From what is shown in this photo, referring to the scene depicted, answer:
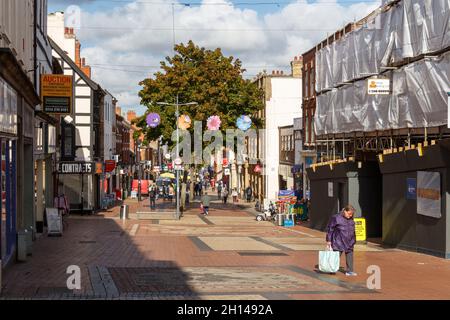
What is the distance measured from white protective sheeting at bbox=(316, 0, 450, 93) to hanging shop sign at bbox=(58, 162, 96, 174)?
1822 centimetres

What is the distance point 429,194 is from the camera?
21969 millimetres

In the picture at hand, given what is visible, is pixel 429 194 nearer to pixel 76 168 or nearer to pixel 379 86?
pixel 379 86

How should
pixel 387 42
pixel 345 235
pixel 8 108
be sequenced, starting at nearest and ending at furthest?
pixel 8 108
pixel 345 235
pixel 387 42

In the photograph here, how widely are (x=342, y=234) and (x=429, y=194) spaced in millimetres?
6233

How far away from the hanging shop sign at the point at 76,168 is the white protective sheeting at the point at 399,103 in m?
19.0

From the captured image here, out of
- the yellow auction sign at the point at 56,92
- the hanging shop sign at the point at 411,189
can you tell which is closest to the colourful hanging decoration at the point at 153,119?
the yellow auction sign at the point at 56,92

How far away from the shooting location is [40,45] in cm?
2941

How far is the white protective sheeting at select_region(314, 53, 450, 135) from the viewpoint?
22781 mm

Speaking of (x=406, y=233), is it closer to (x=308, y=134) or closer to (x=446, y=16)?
(x=446, y=16)

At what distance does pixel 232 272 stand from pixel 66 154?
34.7 metres

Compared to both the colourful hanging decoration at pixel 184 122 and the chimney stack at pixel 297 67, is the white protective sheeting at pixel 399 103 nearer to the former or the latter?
the colourful hanging decoration at pixel 184 122

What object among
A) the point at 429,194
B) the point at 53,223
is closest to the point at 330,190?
the point at 429,194

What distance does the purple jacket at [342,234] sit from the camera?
16703mm
